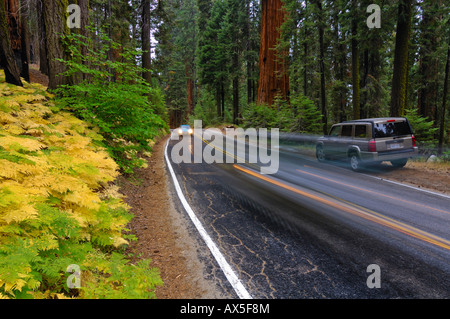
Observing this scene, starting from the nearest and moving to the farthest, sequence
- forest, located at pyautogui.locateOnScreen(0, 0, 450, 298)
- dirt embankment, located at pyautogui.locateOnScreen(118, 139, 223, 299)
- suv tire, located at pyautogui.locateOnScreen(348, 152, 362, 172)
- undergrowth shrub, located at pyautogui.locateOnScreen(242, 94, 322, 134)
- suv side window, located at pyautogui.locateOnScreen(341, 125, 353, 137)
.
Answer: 1. forest, located at pyautogui.locateOnScreen(0, 0, 450, 298)
2. dirt embankment, located at pyautogui.locateOnScreen(118, 139, 223, 299)
3. suv tire, located at pyautogui.locateOnScreen(348, 152, 362, 172)
4. suv side window, located at pyautogui.locateOnScreen(341, 125, 353, 137)
5. undergrowth shrub, located at pyautogui.locateOnScreen(242, 94, 322, 134)

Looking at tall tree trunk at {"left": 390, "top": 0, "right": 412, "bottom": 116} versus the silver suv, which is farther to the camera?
tall tree trunk at {"left": 390, "top": 0, "right": 412, "bottom": 116}

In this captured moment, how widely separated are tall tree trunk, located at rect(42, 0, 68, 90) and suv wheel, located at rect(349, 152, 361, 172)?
11711 millimetres

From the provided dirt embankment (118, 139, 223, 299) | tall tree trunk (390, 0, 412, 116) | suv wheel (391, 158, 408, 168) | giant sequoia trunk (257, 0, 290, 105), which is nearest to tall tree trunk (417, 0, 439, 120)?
tall tree trunk (390, 0, 412, 116)

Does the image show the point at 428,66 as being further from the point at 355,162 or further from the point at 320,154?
the point at 355,162

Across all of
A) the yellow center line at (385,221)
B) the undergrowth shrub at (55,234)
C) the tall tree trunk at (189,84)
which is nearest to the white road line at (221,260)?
the undergrowth shrub at (55,234)

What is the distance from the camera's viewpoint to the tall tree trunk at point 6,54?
8758 mm

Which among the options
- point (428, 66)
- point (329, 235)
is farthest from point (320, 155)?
point (428, 66)

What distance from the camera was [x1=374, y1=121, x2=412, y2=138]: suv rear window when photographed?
369 inches

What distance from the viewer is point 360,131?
33.1 feet

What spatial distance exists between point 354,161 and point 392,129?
1866mm

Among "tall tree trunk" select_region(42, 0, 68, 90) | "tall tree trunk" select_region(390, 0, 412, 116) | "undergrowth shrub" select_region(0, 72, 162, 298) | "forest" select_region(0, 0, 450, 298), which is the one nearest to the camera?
"undergrowth shrub" select_region(0, 72, 162, 298)

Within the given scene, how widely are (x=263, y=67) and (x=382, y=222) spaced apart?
942 inches

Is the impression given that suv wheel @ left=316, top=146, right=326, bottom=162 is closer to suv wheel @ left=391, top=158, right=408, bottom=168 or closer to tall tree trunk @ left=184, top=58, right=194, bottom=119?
suv wheel @ left=391, top=158, right=408, bottom=168

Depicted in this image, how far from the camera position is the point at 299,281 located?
3352 mm
